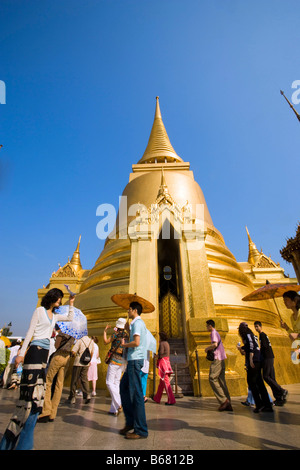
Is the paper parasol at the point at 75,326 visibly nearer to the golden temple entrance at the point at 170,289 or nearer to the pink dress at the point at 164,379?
the pink dress at the point at 164,379

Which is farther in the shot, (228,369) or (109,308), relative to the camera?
(109,308)

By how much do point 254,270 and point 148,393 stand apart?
44.3ft

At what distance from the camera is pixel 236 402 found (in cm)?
516

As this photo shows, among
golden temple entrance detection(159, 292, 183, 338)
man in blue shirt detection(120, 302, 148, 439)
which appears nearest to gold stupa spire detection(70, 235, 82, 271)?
golden temple entrance detection(159, 292, 183, 338)

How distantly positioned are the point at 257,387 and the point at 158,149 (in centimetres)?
2149

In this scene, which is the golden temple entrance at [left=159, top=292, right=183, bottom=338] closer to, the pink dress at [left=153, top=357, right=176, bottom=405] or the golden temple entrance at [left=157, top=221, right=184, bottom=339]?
the golden temple entrance at [left=157, top=221, right=184, bottom=339]

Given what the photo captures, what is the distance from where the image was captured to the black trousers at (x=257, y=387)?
4262mm

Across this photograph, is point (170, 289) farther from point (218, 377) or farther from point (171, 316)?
point (218, 377)

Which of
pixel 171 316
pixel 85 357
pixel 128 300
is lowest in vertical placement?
pixel 85 357

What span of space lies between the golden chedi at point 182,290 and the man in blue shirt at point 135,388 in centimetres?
316

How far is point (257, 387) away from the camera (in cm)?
438

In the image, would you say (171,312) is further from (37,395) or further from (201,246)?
(37,395)
